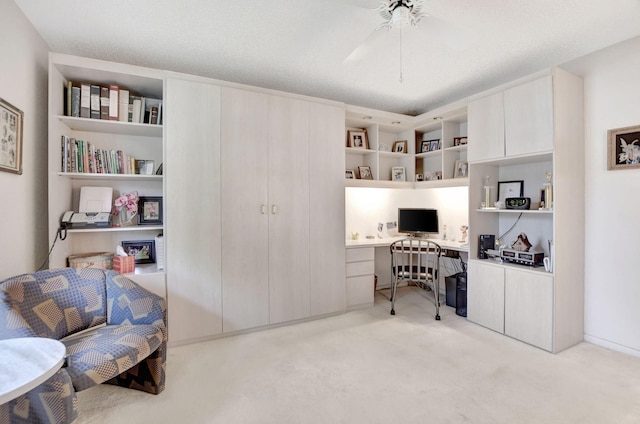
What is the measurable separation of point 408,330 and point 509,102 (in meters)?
2.44

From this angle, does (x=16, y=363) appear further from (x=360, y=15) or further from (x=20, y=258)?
(x=360, y=15)

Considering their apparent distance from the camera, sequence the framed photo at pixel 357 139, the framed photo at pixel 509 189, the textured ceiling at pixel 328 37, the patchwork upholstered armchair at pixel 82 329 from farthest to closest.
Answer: the framed photo at pixel 357 139
the framed photo at pixel 509 189
the textured ceiling at pixel 328 37
the patchwork upholstered armchair at pixel 82 329

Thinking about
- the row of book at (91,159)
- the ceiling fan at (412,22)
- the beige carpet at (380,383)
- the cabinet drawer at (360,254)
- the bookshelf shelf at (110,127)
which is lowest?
the beige carpet at (380,383)

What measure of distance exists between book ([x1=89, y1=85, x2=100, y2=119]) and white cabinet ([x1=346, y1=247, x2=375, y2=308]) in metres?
2.80

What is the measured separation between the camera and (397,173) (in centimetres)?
436

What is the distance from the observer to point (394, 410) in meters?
1.85

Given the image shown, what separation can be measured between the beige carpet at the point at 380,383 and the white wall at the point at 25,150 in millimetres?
1138

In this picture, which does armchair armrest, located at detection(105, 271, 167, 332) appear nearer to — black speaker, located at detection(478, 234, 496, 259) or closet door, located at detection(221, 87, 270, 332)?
closet door, located at detection(221, 87, 270, 332)

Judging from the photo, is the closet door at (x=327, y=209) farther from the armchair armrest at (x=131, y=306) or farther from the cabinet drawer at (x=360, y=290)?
the armchair armrest at (x=131, y=306)

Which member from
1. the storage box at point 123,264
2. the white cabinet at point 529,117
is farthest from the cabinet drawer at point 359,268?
the storage box at point 123,264

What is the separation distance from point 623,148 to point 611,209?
52 cm

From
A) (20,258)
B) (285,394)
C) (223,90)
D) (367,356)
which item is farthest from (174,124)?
(367,356)

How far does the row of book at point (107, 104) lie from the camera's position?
99.5 inches

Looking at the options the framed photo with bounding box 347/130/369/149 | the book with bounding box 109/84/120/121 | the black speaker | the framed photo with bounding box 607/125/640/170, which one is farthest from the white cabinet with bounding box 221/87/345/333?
the framed photo with bounding box 607/125/640/170
